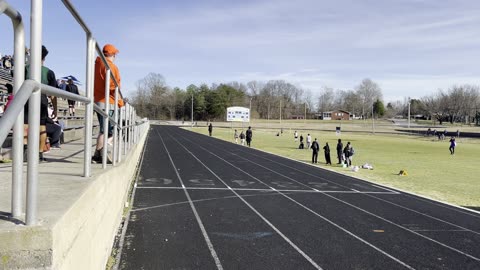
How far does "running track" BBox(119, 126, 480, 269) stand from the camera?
6.54 m

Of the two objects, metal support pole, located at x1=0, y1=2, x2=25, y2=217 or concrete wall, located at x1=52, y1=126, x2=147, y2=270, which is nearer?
metal support pole, located at x1=0, y1=2, x2=25, y2=217

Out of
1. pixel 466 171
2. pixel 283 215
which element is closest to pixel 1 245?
pixel 283 215

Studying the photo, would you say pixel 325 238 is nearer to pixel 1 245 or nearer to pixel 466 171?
pixel 1 245

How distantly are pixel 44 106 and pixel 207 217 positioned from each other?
500 cm

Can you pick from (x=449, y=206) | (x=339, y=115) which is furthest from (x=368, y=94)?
(x=449, y=206)

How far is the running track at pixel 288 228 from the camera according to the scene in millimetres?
6539

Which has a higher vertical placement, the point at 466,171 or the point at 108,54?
the point at 108,54

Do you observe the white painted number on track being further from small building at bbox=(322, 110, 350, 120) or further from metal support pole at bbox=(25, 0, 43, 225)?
small building at bbox=(322, 110, 350, 120)

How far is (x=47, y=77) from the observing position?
16.1 ft

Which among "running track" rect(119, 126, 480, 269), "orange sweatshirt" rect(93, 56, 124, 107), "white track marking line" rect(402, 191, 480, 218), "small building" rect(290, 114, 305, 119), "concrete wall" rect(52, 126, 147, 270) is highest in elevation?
"small building" rect(290, 114, 305, 119)

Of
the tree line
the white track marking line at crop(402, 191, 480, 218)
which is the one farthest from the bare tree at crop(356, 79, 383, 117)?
the white track marking line at crop(402, 191, 480, 218)

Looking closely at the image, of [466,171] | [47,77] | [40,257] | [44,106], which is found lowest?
[466,171]

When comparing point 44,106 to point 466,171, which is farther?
point 466,171

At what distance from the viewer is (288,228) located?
854cm
